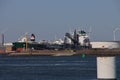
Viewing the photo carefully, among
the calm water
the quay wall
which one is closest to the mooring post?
the calm water

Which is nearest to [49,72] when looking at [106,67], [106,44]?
[106,67]

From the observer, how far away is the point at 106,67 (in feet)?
55.1

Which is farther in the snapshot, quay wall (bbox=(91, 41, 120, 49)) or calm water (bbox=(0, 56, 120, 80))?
quay wall (bbox=(91, 41, 120, 49))

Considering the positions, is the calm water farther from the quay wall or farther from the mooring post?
the quay wall

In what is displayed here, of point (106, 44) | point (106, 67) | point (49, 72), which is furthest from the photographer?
point (106, 44)

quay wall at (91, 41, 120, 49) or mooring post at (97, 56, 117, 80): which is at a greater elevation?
quay wall at (91, 41, 120, 49)

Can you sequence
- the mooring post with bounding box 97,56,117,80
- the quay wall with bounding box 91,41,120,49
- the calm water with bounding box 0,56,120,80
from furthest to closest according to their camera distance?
the quay wall with bounding box 91,41,120,49 → the calm water with bounding box 0,56,120,80 → the mooring post with bounding box 97,56,117,80

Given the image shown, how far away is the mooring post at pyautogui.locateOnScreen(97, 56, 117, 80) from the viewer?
1678 cm

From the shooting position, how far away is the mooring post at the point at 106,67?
16.8 m

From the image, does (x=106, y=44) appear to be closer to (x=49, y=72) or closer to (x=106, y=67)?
(x=49, y=72)

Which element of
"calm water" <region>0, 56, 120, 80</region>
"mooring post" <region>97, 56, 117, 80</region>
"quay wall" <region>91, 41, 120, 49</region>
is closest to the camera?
"mooring post" <region>97, 56, 117, 80</region>

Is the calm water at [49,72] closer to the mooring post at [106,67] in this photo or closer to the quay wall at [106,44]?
the mooring post at [106,67]

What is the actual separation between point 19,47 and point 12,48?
2961 millimetres

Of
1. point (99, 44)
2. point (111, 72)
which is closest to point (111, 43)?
point (99, 44)
